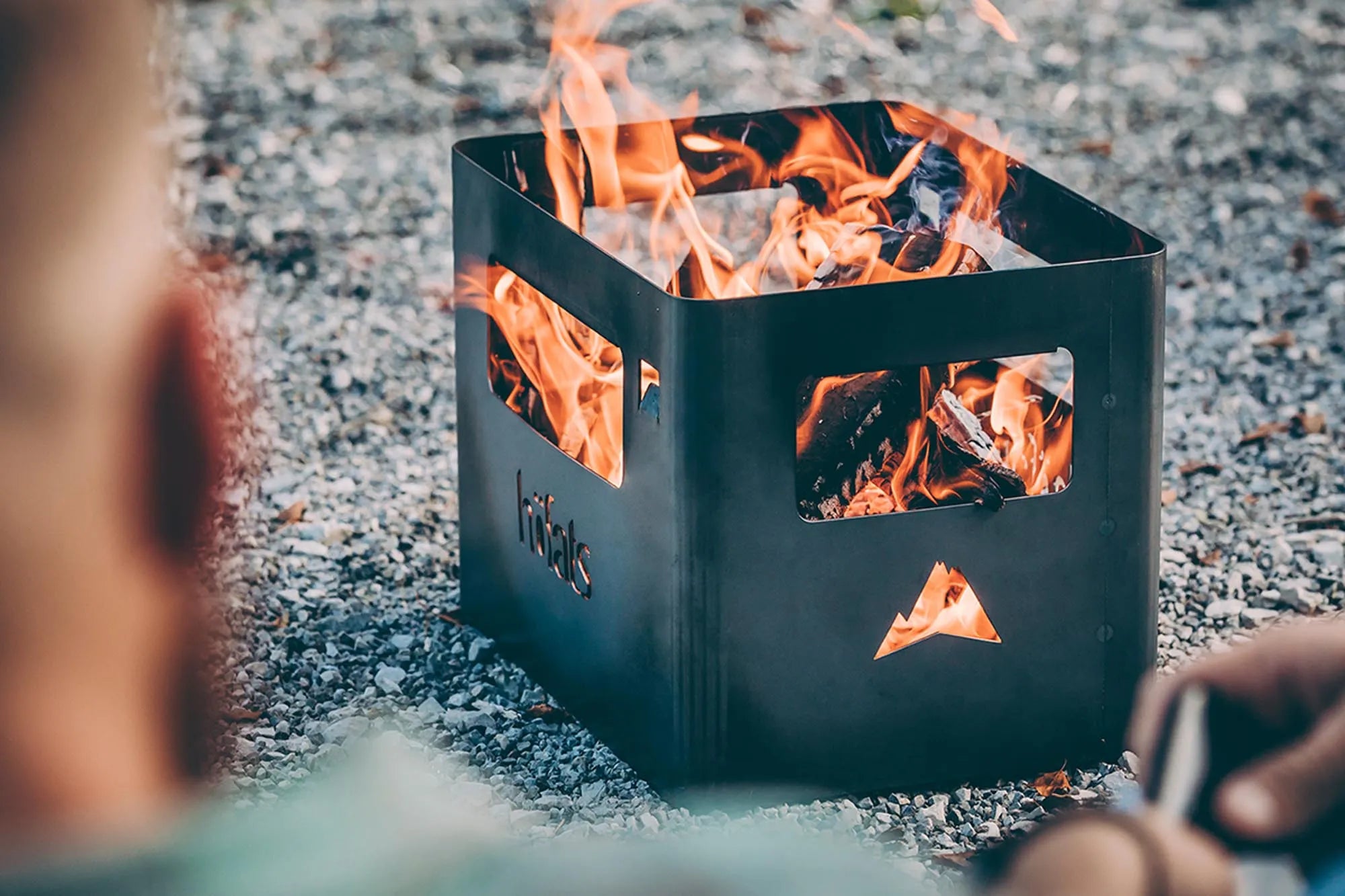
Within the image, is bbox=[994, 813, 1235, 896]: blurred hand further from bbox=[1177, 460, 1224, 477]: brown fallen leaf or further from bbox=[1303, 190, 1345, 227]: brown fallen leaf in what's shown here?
bbox=[1303, 190, 1345, 227]: brown fallen leaf

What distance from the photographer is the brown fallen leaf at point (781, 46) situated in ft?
21.7

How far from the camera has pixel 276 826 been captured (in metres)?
0.78

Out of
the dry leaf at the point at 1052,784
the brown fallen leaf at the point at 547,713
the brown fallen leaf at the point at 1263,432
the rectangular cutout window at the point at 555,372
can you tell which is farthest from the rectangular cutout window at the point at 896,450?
the brown fallen leaf at the point at 1263,432

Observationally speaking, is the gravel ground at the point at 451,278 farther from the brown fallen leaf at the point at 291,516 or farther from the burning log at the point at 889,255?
the burning log at the point at 889,255

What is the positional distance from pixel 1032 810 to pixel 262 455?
76.8 inches

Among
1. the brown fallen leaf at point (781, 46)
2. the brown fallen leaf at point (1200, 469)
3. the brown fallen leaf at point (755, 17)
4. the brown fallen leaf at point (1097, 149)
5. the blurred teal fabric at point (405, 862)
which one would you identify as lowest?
the brown fallen leaf at point (1200, 469)

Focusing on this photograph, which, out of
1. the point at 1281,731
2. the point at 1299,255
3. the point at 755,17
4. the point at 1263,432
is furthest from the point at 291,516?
the point at 755,17

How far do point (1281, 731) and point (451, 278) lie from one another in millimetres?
4092

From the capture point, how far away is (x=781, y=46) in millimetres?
6668

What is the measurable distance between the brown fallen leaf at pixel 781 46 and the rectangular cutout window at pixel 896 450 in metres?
3.91

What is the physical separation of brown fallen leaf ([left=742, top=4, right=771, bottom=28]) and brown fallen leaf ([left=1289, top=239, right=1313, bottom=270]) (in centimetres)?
245

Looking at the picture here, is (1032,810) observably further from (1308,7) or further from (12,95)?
(1308,7)

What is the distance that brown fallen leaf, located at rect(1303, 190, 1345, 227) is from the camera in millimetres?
5242

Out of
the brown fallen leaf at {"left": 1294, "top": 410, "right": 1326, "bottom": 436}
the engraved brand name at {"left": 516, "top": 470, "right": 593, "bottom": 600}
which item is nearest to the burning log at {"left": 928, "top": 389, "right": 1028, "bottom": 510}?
the engraved brand name at {"left": 516, "top": 470, "right": 593, "bottom": 600}
